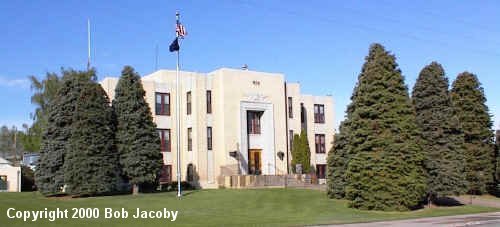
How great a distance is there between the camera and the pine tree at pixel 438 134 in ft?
101

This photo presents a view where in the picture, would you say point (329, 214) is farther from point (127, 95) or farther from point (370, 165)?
point (127, 95)

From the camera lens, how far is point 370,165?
28.3 meters

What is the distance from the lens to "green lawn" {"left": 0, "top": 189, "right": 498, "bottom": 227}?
21505 millimetres

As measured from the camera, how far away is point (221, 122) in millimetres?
44250

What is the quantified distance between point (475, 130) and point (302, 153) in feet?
43.8

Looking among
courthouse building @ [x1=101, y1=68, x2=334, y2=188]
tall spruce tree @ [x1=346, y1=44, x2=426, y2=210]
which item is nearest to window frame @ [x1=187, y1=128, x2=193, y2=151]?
courthouse building @ [x1=101, y1=68, x2=334, y2=188]

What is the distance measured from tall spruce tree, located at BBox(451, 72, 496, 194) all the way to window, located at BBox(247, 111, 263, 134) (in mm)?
15131

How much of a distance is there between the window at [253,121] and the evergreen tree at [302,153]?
129 inches

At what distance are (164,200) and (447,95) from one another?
654 inches

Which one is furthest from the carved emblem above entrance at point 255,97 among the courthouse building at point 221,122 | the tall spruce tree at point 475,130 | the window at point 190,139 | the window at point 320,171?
the tall spruce tree at point 475,130

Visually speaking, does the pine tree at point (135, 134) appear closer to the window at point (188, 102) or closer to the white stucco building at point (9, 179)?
the window at point (188, 102)

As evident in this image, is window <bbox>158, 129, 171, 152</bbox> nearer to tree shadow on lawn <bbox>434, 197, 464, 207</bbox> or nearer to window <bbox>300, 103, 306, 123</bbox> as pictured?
window <bbox>300, 103, 306, 123</bbox>

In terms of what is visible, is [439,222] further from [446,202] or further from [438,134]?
[446,202]

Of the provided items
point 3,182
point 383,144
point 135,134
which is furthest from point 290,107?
point 3,182
